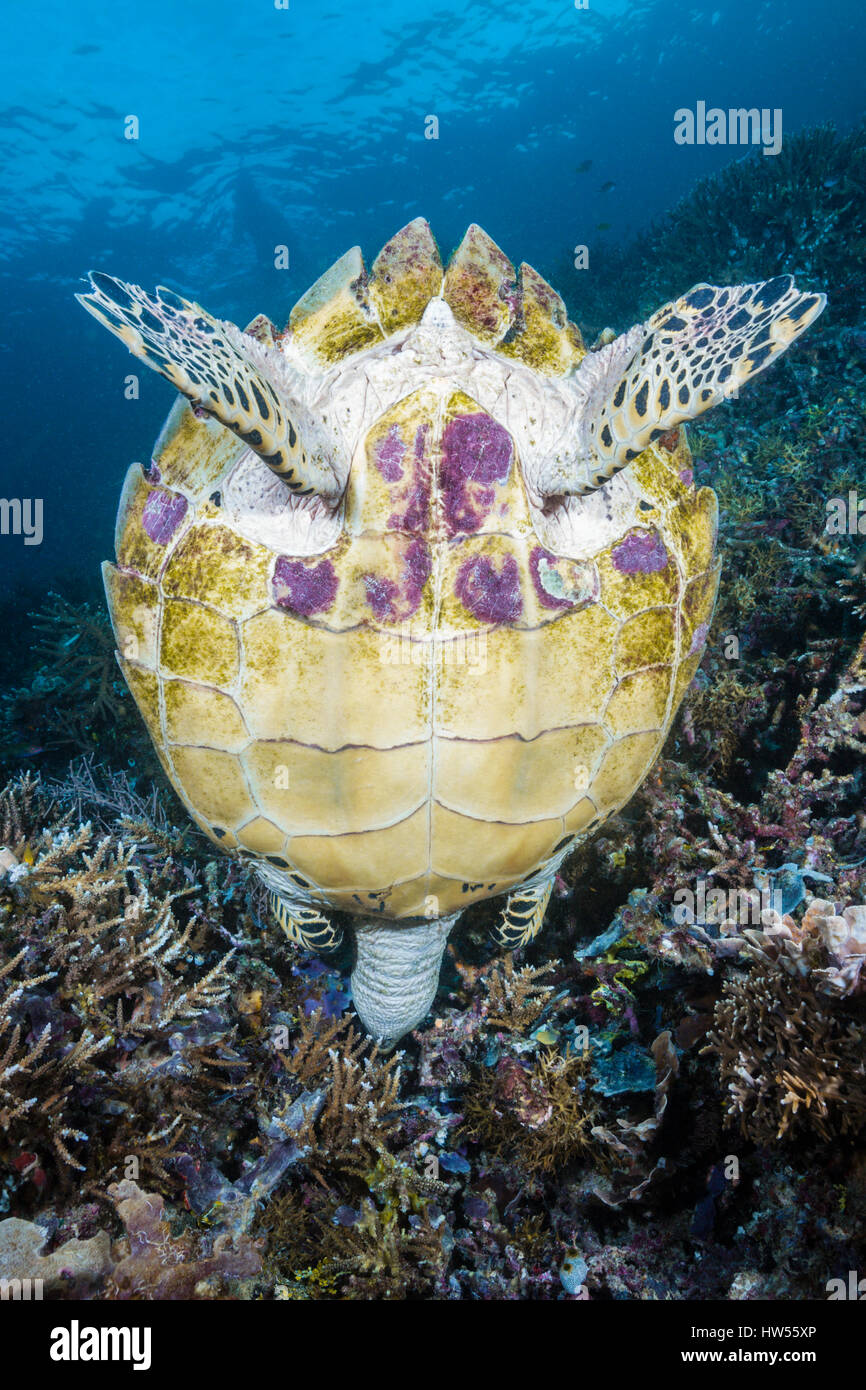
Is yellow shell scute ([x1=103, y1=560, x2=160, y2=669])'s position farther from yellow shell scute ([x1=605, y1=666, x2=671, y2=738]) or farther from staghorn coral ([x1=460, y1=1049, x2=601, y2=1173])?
staghorn coral ([x1=460, y1=1049, x2=601, y2=1173])

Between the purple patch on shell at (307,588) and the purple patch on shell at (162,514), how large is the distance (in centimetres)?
51

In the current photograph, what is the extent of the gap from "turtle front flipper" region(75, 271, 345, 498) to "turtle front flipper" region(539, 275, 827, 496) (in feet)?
Answer: 2.69

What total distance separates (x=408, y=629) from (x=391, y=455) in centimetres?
55

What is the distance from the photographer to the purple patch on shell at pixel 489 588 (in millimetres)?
2051

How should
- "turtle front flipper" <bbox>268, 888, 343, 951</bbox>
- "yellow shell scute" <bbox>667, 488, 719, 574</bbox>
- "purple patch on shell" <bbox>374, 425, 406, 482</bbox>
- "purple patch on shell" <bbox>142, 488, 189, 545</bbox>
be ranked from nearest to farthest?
1. "purple patch on shell" <bbox>374, 425, 406, 482</bbox>
2. "purple patch on shell" <bbox>142, 488, 189, 545</bbox>
3. "yellow shell scute" <bbox>667, 488, 719, 574</bbox>
4. "turtle front flipper" <bbox>268, 888, 343, 951</bbox>

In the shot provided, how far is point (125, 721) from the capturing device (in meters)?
5.43

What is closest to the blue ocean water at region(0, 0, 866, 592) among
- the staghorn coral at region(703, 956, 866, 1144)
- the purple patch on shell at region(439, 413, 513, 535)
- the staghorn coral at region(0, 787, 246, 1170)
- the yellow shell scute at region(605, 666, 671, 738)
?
the staghorn coral at region(0, 787, 246, 1170)

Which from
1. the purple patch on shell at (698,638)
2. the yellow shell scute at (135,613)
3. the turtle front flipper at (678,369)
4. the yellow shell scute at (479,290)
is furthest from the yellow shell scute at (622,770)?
the yellow shell scute at (135,613)

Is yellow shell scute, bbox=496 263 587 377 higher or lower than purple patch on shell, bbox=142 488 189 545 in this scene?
higher

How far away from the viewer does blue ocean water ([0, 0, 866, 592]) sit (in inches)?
1169

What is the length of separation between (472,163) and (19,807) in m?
54.3

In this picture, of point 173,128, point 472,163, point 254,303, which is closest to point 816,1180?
point 173,128

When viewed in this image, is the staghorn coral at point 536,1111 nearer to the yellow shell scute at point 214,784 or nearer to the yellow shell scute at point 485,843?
the yellow shell scute at point 485,843
